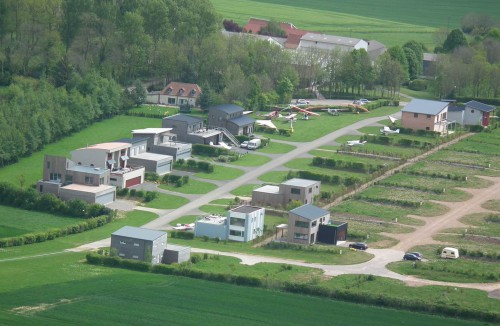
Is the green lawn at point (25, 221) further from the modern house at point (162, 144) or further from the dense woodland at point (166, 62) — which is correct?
the dense woodland at point (166, 62)

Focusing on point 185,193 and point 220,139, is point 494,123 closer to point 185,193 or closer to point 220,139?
point 220,139

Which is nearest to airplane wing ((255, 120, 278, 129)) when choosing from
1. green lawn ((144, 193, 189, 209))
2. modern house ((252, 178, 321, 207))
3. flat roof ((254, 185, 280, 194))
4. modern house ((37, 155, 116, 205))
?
flat roof ((254, 185, 280, 194))

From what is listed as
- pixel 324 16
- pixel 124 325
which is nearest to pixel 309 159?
pixel 124 325

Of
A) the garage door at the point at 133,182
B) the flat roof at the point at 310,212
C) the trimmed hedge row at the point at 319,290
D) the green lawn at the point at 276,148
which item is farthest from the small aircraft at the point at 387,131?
the trimmed hedge row at the point at 319,290

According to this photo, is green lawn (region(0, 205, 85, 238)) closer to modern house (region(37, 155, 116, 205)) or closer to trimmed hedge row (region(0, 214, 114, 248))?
trimmed hedge row (region(0, 214, 114, 248))

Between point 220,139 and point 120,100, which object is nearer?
point 220,139

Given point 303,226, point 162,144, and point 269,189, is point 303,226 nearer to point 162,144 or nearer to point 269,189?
point 269,189
